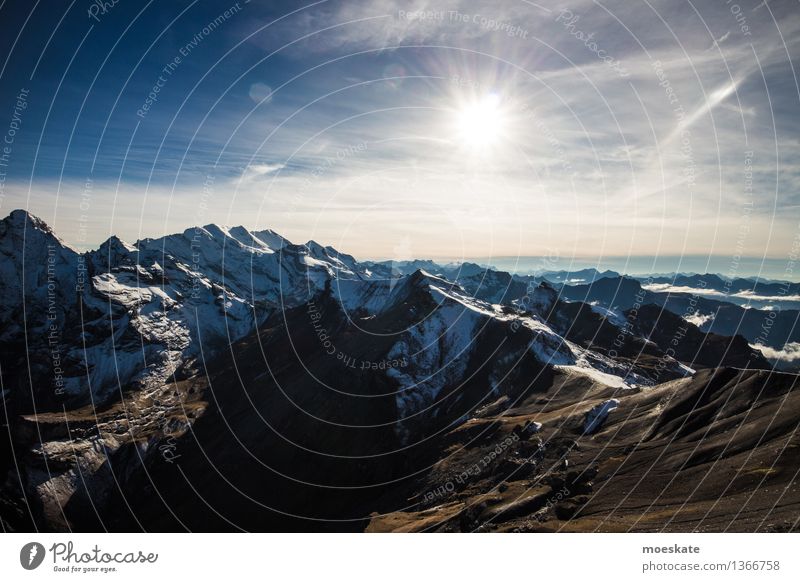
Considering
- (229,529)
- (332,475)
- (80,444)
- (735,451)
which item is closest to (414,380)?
(332,475)

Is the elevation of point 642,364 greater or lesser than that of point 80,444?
greater

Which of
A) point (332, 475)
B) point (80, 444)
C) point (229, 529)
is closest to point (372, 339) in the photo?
point (332, 475)

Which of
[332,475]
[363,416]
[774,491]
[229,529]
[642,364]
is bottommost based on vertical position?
[229,529]

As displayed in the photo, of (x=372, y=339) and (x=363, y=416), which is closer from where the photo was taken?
(x=363, y=416)

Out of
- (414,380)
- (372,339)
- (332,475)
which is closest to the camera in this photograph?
(332,475)

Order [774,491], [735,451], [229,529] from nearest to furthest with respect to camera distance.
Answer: [774,491] → [735,451] → [229,529]

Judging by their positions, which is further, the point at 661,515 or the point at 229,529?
the point at 229,529
